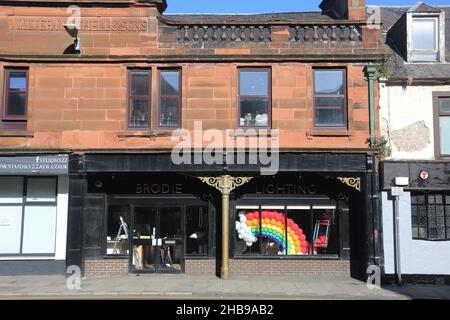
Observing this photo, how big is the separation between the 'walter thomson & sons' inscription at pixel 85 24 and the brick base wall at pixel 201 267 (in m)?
7.25

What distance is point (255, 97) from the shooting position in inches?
645

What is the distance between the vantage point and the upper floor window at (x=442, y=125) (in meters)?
16.0

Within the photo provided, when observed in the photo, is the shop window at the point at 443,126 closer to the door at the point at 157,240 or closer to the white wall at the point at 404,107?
the white wall at the point at 404,107

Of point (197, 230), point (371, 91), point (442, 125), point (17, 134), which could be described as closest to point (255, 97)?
point (371, 91)

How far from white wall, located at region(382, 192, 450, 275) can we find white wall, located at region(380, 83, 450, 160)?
1.76 metres

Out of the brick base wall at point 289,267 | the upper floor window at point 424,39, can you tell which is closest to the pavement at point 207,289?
the brick base wall at point 289,267

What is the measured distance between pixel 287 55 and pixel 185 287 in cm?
728

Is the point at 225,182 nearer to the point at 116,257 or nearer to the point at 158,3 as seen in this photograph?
the point at 116,257

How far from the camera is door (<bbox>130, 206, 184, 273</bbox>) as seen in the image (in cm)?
1661

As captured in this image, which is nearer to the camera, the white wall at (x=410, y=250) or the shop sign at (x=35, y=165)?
the white wall at (x=410, y=250)

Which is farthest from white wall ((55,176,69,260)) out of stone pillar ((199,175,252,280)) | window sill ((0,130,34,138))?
stone pillar ((199,175,252,280))

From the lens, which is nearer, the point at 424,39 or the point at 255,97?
the point at 255,97

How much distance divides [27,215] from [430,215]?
11970 mm

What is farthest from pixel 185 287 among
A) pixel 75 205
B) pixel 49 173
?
pixel 49 173
